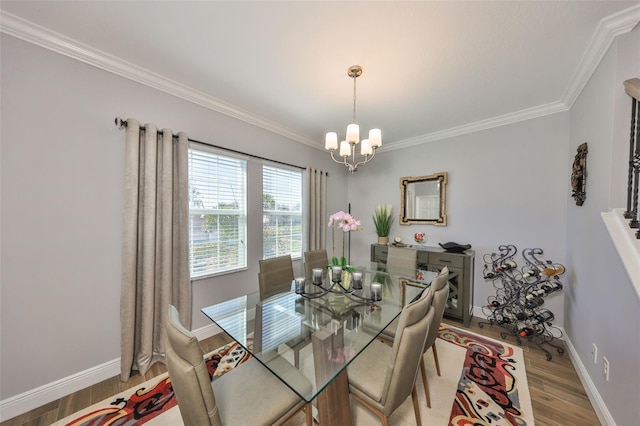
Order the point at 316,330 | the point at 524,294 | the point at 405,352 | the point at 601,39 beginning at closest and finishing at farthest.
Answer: the point at 405,352 → the point at 316,330 → the point at 601,39 → the point at 524,294

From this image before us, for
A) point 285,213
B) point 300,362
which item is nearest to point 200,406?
point 300,362

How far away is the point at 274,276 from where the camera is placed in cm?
226

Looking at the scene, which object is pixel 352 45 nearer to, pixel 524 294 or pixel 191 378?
pixel 191 378

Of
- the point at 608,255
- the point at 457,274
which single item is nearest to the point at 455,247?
the point at 457,274

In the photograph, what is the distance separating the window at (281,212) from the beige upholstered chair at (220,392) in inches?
74.7

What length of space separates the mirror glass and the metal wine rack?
33.0 inches

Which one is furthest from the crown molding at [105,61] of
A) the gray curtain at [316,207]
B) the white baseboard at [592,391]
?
the white baseboard at [592,391]

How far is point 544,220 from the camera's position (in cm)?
260

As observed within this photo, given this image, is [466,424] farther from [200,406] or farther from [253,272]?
[253,272]

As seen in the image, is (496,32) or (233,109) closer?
(496,32)

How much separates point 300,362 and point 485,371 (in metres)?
1.81

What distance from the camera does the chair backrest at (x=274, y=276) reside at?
209 cm

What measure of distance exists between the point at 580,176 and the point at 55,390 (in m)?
4.54

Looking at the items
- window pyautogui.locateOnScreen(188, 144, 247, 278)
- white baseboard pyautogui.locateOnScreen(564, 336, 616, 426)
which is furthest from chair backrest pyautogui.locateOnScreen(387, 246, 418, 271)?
window pyautogui.locateOnScreen(188, 144, 247, 278)
